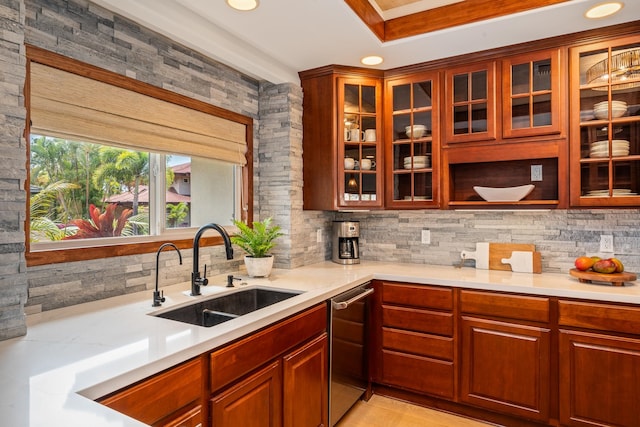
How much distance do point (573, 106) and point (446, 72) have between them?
83cm

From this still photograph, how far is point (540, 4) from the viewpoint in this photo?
2076 millimetres

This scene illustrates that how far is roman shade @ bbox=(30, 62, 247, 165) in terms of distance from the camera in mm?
1674

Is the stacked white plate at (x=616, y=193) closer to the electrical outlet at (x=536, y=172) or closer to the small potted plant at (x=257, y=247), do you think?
the electrical outlet at (x=536, y=172)

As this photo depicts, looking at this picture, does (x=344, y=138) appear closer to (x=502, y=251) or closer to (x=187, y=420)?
(x=502, y=251)

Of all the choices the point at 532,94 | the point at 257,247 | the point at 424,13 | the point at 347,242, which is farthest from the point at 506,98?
the point at 257,247

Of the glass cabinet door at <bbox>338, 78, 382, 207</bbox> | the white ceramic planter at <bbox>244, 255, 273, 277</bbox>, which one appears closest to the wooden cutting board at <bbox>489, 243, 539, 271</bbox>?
the glass cabinet door at <bbox>338, 78, 382, 207</bbox>

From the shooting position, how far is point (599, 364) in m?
2.07

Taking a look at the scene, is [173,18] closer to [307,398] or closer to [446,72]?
[446,72]

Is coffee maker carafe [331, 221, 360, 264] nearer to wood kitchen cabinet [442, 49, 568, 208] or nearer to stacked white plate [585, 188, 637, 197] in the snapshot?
wood kitchen cabinet [442, 49, 568, 208]

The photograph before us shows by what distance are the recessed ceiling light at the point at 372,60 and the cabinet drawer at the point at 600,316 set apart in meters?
1.95

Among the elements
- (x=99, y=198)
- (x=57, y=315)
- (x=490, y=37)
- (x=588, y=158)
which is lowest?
(x=57, y=315)

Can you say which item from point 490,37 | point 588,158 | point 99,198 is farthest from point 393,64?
point 99,198

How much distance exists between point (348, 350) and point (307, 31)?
1.96 meters

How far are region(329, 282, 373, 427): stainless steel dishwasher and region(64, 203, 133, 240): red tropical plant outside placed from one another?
124cm
